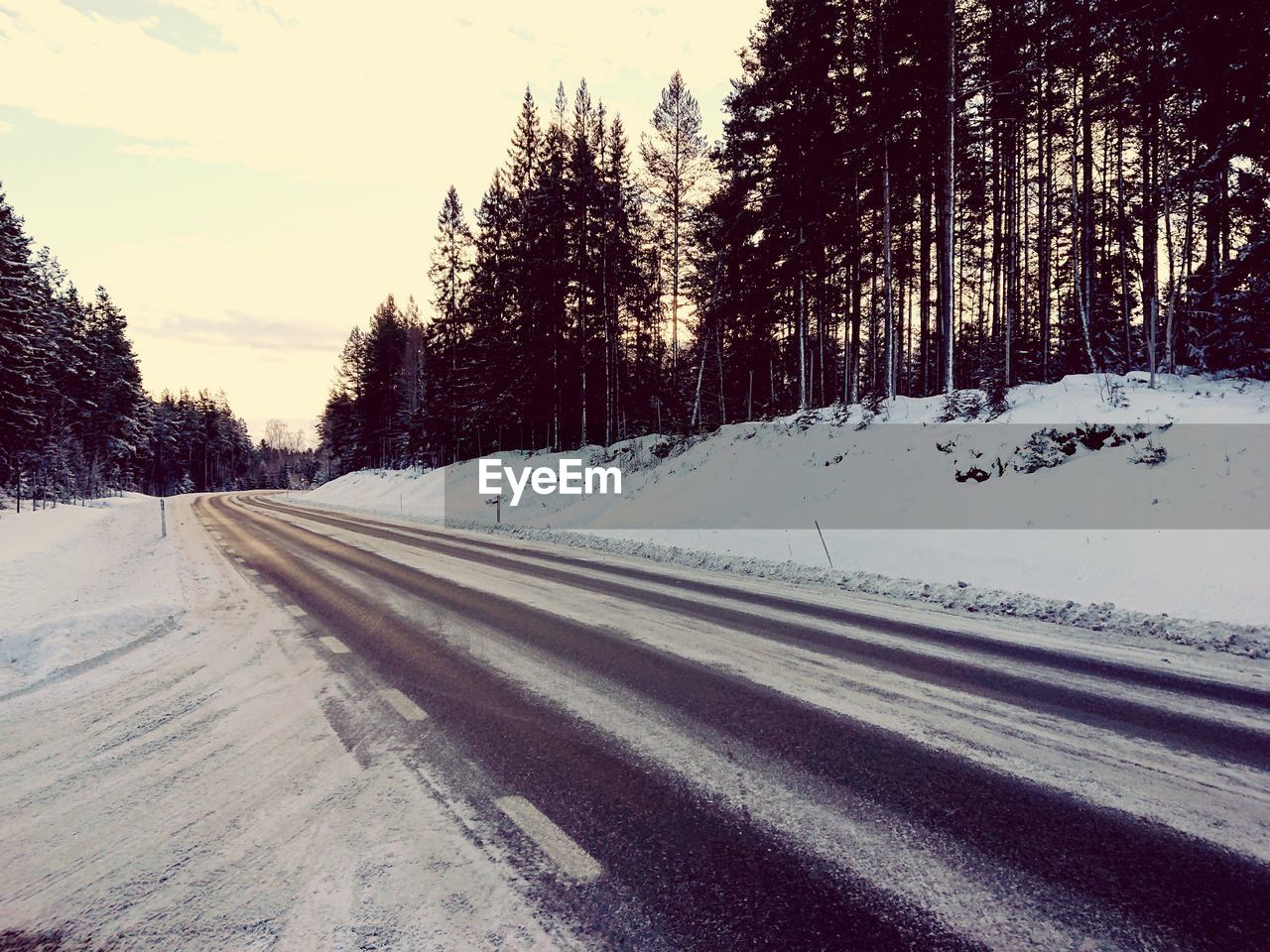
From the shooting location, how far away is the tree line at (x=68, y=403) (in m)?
28.5

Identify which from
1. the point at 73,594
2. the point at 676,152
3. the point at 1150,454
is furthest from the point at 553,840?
the point at 676,152

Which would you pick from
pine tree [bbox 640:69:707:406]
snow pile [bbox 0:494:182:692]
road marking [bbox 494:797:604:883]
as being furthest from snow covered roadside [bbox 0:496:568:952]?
pine tree [bbox 640:69:707:406]

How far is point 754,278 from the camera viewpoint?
906 inches

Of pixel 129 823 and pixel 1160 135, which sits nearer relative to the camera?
pixel 129 823

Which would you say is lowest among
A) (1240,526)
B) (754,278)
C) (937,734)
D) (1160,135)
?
(937,734)

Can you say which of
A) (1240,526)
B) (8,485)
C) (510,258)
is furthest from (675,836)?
(8,485)

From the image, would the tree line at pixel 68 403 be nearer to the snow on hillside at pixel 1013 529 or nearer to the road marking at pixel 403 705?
the snow on hillside at pixel 1013 529

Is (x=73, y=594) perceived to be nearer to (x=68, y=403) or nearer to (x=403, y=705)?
(x=403, y=705)

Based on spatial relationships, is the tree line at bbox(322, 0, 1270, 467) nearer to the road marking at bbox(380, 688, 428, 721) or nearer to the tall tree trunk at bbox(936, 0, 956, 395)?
the tall tree trunk at bbox(936, 0, 956, 395)

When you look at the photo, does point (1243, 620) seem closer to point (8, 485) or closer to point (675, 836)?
point (675, 836)

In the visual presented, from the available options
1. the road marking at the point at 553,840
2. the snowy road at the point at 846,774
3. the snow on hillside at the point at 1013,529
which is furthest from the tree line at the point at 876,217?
the road marking at the point at 553,840

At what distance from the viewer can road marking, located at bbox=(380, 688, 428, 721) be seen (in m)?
4.03

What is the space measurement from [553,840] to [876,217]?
2623 cm

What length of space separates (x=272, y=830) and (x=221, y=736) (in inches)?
56.5
